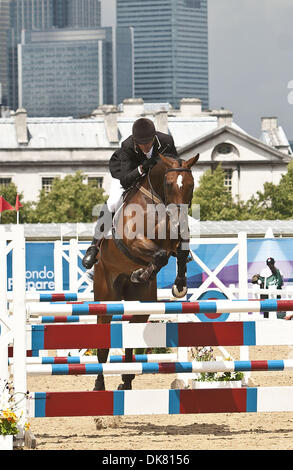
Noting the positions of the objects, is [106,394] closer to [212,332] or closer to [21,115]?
[212,332]

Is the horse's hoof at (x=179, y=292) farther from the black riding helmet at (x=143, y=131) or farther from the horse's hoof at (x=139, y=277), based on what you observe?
the black riding helmet at (x=143, y=131)

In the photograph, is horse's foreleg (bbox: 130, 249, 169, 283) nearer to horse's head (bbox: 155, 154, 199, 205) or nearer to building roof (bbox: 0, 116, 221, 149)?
horse's head (bbox: 155, 154, 199, 205)

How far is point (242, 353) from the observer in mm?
11672

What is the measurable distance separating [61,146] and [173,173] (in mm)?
70861

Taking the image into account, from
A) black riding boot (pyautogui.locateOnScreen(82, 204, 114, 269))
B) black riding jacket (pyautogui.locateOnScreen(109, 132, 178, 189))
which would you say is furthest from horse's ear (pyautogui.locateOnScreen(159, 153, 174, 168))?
black riding boot (pyautogui.locateOnScreen(82, 204, 114, 269))

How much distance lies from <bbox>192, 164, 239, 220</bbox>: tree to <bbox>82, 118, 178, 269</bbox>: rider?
52.7m

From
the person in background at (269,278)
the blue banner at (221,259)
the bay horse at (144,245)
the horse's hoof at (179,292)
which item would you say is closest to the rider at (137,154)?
the bay horse at (144,245)

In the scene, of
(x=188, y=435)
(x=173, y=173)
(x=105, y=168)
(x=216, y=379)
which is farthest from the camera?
(x=105, y=168)

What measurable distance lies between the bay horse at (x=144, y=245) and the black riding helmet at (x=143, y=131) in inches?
8.8

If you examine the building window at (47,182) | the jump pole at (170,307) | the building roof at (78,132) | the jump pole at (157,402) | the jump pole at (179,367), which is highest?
the building roof at (78,132)

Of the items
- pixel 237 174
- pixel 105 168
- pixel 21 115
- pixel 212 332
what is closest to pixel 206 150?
pixel 237 174

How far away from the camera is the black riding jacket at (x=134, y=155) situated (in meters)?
9.21

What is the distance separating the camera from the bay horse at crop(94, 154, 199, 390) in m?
8.53

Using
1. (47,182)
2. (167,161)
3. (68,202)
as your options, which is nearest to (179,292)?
(167,161)
